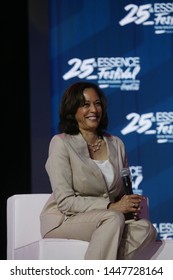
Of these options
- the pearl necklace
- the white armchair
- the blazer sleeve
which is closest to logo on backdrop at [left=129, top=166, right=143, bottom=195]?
the white armchair

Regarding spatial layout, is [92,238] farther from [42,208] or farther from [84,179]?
[42,208]

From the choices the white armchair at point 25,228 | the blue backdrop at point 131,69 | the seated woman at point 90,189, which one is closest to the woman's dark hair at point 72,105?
the seated woman at point 90,189

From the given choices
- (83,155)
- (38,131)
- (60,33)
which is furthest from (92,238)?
(60,33)

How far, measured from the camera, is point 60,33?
19.3 feet

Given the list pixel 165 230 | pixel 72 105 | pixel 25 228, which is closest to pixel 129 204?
pixel 72 105

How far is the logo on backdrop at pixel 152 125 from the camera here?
5883 mm

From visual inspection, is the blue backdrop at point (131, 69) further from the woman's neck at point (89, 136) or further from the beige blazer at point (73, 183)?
the beige blazer at point (73, 183)

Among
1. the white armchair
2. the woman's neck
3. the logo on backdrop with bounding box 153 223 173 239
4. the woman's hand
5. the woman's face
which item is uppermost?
the woman's face

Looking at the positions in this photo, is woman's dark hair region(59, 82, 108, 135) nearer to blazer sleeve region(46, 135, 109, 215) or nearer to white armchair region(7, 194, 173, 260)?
blazer sleeve region(46, 135, 109, 215)

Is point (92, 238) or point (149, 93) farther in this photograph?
point (149, 93)

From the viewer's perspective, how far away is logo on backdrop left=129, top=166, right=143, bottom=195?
19.2 ft

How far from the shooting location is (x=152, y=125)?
232 inches

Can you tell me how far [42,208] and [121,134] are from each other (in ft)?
7.80

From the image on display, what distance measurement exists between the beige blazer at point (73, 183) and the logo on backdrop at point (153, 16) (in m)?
2.81
